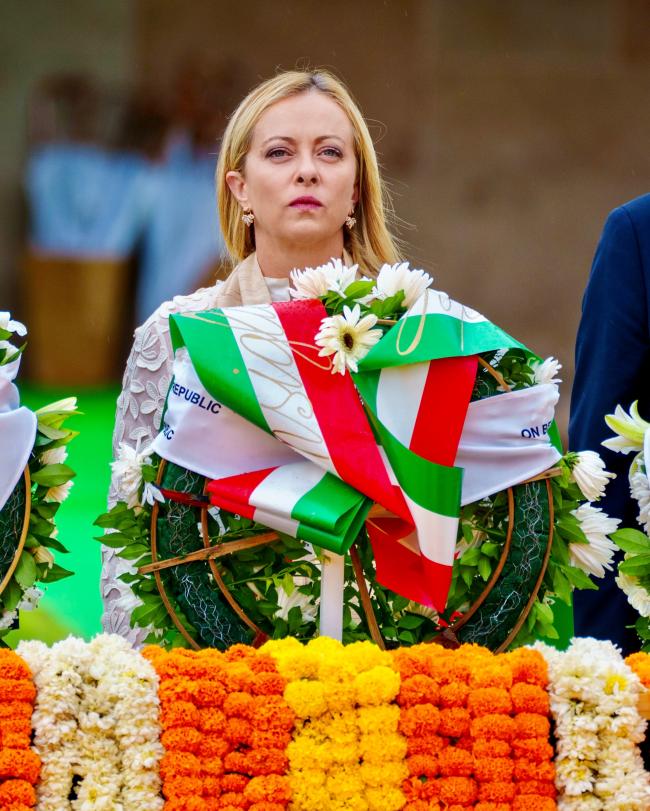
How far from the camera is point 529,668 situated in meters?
1.84

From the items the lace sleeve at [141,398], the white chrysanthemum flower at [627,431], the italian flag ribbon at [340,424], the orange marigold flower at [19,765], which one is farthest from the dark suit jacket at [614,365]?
the orange marigold flower at [19,765]

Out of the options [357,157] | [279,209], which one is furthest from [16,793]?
[357,157]

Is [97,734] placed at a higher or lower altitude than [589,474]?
lower

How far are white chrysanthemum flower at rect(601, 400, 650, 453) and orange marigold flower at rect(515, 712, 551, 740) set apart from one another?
1.52ft

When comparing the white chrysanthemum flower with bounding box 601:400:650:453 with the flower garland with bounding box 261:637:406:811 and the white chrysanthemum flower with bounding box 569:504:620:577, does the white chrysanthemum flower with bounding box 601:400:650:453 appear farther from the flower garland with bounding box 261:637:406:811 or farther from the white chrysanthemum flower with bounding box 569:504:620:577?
the flower garland with bounding box 261:637:406:811

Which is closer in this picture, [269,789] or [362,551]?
[269,789]

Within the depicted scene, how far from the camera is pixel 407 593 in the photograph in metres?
1.98

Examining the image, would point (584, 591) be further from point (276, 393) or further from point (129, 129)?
point (129, 129)

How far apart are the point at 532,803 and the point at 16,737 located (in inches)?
25.0

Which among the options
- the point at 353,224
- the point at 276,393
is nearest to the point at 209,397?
the point at 276,393

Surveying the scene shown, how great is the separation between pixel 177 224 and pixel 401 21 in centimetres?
156

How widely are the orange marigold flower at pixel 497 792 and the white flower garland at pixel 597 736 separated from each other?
67 mm

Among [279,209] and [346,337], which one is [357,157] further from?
[346,337]

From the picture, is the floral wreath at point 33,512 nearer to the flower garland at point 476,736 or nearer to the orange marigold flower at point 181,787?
the orange marigold flower at point 181,787
